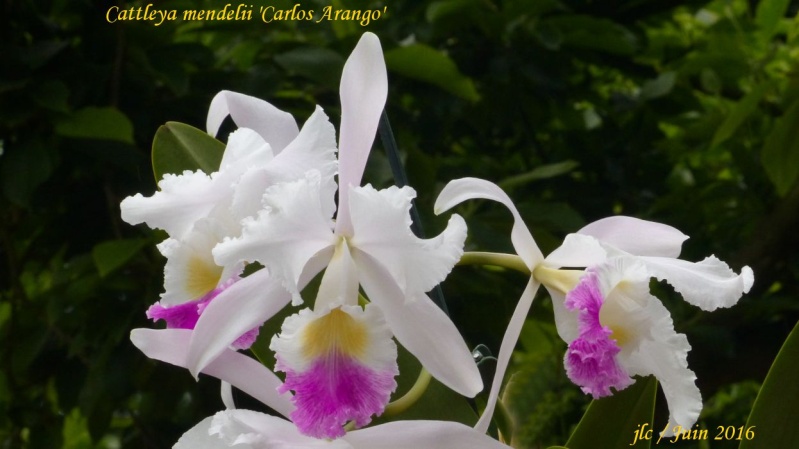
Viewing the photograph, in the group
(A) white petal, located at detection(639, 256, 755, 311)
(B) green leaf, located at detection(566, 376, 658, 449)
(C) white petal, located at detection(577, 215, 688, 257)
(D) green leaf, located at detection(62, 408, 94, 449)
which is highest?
(C) white petal, located at detection(577, 215, 688, 257)

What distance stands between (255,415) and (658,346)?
204 millimetres

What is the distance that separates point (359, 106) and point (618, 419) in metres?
0.25

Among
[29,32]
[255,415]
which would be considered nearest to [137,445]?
[29,32]

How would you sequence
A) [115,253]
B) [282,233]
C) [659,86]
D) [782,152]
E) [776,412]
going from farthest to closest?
[659,86] < [782,152] < [115,253] < [776,412] < [282,233]

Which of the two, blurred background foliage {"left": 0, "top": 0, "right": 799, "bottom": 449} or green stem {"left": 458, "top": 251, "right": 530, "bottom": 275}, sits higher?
green stem {"left": 458, "top": 251, "right": 530, "bottom": 275}

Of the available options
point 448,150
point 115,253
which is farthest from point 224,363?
Result: point 448,150

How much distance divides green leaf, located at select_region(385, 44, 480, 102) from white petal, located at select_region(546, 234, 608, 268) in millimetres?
571

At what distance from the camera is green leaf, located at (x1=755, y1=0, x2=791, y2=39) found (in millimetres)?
1204

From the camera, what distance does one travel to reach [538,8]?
1.11 m

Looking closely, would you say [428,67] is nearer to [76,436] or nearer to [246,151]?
[246,151]

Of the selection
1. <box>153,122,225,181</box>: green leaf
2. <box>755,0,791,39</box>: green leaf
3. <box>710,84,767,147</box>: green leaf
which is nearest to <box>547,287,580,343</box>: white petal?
<box>153,122,225,181</box>: green leaf

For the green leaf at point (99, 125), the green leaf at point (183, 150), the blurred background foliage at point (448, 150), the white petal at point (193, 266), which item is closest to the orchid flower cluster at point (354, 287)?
the white petal at point (193, 266)

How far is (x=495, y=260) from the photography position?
45 centimetres

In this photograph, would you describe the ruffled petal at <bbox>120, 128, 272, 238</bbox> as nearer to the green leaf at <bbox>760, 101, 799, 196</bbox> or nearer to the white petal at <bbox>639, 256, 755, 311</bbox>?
the white petal at <bbox>639, 256, 755, 311</bbox>
